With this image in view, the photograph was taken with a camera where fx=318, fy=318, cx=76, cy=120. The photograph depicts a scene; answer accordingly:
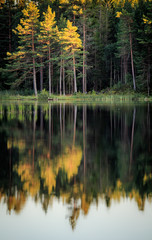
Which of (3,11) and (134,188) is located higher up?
(3,11)

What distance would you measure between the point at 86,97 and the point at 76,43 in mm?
9327

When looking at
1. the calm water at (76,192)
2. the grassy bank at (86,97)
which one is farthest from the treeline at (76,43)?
the calm water at (76,192)

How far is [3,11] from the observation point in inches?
2552

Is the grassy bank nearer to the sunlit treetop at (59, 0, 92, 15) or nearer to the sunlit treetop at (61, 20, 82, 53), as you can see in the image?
the sunlit treetop at (61, 20, 82, 53)

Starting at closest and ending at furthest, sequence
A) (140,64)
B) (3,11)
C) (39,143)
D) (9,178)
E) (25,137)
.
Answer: (9,178) → (39,143) → (25,137) → (140,64) → (3,11)

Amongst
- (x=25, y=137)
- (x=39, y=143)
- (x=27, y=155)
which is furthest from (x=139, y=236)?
(x=25, y=137)

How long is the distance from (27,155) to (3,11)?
61.9 m

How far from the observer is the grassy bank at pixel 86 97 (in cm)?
4816

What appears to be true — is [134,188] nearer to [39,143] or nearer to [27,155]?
[27,155]

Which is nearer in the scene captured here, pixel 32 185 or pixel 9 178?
pixel 32 185

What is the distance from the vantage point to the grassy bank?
4816 centimetres

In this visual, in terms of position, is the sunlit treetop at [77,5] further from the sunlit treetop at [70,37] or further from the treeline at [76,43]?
the sunlit treetop at [70,37]

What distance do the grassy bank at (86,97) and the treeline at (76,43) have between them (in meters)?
2.14

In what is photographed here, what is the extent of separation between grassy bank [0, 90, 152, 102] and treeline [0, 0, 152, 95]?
2135mm
